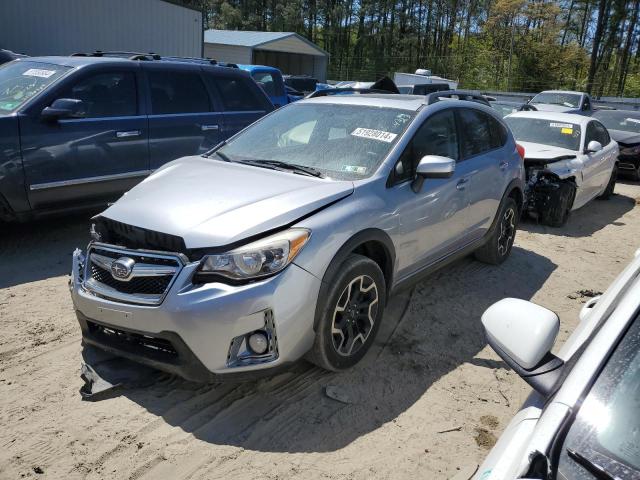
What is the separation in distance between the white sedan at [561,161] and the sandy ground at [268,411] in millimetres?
3327

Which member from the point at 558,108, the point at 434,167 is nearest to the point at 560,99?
the point at 558,108

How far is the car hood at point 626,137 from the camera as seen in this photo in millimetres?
12141

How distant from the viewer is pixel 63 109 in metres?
5.19

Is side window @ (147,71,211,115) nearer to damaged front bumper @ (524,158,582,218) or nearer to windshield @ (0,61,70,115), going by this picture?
windshield @ (0,61,70,115)

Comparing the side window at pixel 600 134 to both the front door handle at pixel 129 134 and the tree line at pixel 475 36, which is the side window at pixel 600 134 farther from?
the tree line at pixel 475 36

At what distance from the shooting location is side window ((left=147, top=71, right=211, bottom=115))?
6.16 m

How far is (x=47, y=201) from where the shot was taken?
209 inches

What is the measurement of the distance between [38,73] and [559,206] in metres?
6.55

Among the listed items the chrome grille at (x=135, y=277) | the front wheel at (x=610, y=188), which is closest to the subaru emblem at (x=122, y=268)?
the chrome grille at (x=135, y=277)

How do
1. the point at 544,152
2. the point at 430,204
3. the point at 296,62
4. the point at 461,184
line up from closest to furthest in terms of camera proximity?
the point at 430,204
the point at 461,184
the point at 544,152
the point at 296,62

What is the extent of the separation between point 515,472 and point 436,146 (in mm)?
3248

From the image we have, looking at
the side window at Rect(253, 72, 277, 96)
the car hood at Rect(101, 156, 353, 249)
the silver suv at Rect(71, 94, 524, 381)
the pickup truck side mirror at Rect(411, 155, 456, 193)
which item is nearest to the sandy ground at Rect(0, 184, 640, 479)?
the silver suv at Rect(71, 94, 524, 381)

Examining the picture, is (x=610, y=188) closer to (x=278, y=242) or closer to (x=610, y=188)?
(x=610, y=188)

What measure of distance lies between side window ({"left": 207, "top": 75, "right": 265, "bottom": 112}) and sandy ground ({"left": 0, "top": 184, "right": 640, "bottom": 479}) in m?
3.19
